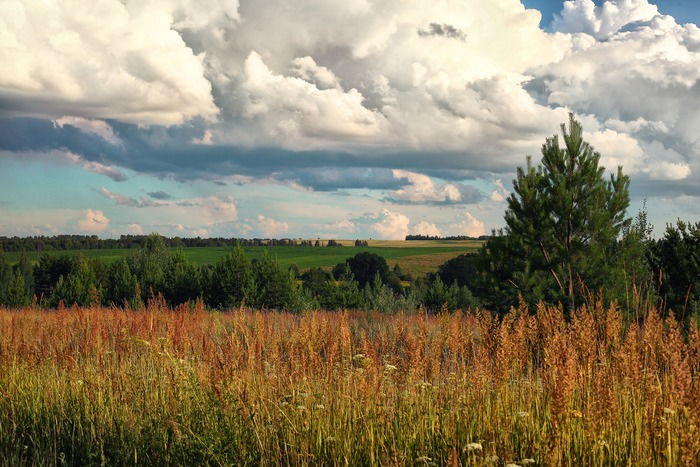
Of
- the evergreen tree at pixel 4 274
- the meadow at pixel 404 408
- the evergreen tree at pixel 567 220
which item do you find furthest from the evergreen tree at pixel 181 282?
the meadow at pixel 404 408

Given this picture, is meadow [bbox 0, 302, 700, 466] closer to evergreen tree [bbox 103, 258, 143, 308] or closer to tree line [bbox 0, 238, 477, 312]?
tree line [bbox 0, 238, 477, 312]

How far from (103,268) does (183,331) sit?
99.4 feet

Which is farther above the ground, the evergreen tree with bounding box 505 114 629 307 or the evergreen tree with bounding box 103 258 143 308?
the evergreen tree with bounding box 505 114 629 307

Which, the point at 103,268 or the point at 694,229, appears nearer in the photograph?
the point at 694,229

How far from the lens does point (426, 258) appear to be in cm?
6750

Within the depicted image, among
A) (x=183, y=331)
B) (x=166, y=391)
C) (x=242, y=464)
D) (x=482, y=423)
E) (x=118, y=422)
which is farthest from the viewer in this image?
(x=183, y=331)

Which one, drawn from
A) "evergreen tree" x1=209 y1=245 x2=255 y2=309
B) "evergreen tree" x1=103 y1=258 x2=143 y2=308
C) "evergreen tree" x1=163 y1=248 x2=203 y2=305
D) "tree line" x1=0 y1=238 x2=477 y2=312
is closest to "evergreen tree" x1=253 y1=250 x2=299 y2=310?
"tree line" x1=0 y1=238 x2=477 y2=312

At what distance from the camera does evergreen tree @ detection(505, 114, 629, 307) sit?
13562 millimetres

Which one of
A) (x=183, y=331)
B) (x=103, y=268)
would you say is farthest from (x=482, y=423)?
(x=103, y=268)

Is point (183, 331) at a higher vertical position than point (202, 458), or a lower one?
higher

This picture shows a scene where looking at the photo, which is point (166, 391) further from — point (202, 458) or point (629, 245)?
point (629, 245)

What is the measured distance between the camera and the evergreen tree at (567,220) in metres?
13.6

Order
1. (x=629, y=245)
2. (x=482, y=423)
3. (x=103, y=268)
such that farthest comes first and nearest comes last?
(x=103, y=268) < (x=629, y=245) < (x=482, y=423)

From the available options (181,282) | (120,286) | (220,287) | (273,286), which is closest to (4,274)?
(120,286)
